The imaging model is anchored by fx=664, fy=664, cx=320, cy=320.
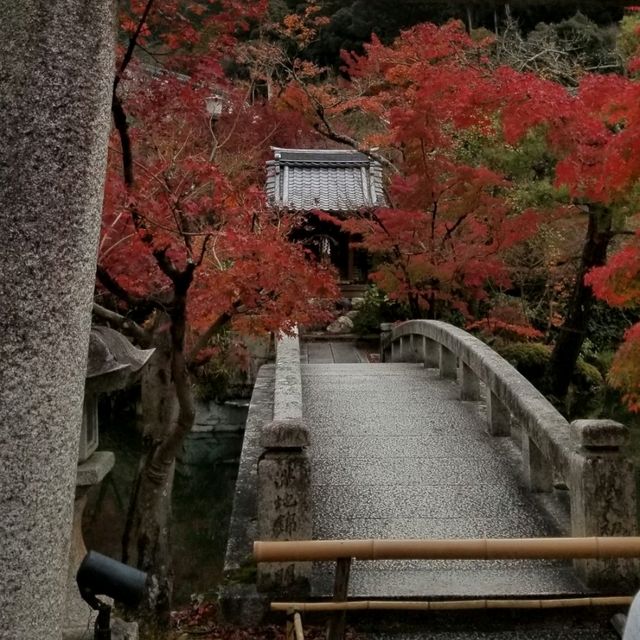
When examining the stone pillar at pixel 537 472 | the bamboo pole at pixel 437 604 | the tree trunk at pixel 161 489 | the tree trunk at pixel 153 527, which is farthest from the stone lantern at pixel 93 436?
the stone pillar at pixel 537 472

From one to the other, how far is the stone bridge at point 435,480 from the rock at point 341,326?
9.39 meters

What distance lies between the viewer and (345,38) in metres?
29.5

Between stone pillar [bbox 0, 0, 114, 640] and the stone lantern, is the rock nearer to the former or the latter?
the stone lantern

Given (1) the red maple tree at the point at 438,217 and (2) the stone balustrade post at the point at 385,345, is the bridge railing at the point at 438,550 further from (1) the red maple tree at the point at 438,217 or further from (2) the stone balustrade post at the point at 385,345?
(2) the stone balustrade post at the point at 385,345

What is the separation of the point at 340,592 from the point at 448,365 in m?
→ 7.82

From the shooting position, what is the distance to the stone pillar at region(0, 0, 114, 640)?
6.33 ft

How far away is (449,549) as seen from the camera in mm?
2742

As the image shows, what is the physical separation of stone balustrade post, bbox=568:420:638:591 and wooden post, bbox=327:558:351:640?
1906 millimetres

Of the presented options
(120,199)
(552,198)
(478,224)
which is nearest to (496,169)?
(478,224)

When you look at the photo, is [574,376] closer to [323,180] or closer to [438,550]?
[323,180]

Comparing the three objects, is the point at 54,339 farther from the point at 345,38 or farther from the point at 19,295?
the point at 345,38

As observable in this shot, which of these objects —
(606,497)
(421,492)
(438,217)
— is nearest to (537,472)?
(421,492)

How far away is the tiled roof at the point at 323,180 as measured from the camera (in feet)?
64.6

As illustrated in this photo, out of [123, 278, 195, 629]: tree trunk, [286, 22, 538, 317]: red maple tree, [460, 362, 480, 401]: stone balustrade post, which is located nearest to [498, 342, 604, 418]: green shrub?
[286, 22, 538, 317]: red maple tree
